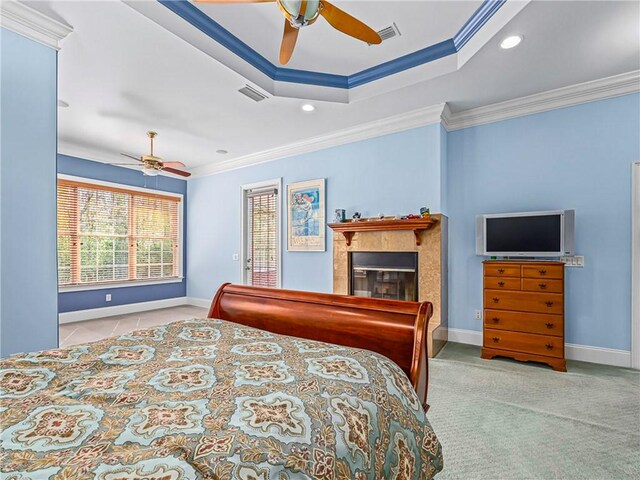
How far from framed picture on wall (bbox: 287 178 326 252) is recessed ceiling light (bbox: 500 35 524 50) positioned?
107 inches

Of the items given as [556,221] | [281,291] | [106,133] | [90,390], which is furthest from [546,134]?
[106,133]

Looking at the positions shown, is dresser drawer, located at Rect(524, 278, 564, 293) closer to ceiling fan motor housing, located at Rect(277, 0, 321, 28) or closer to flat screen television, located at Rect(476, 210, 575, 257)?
flat screen television, located at Rect(476, 210, 575, 257)

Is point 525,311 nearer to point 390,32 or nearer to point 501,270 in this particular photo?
point 501,270

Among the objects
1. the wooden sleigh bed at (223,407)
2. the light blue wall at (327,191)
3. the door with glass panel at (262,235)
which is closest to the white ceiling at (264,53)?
the light blue wall at (327,191)

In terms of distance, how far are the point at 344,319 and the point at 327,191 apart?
3144 millimetres

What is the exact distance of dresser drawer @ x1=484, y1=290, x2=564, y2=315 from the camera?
302 cm

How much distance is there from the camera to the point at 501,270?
10.7 ft

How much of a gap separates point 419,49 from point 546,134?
1.77 meters

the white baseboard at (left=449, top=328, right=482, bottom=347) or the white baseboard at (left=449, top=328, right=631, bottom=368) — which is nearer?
the white baseboard at (left=449, top=328, right=631, bottom=368)

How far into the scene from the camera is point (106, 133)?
456cm

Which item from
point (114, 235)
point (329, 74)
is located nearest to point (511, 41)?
point (329, 74)

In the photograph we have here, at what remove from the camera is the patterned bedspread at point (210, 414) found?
695 mm

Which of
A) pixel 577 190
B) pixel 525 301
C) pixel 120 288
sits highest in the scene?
pixel 577 190

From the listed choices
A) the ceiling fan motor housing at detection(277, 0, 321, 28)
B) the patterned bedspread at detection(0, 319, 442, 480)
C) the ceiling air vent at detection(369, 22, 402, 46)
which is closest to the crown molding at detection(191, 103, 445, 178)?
the ceiling air vent at detection(369, 22, 402, 46)
